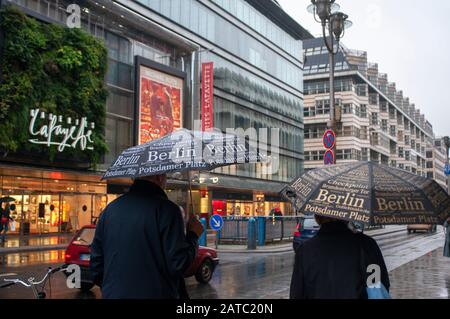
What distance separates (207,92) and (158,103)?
16.8 feet

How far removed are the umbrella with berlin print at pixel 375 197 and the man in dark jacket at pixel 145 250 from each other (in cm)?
97

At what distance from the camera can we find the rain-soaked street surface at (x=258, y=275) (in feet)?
36.5

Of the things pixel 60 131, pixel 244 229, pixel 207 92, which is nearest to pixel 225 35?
pixel 207 92

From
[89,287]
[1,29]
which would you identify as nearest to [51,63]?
[1,29]

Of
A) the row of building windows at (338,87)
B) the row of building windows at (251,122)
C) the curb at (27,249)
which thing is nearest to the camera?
the curb at (27,249)

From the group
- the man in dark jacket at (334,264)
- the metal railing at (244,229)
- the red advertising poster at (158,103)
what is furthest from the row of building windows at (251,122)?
the man in dark jacket at (334,264)

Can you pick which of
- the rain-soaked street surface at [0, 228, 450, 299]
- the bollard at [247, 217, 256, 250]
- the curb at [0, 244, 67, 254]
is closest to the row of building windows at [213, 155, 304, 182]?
the bollard at [247, 217, 256, 250]

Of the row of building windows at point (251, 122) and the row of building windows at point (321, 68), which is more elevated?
the row of building windows at point (321, 68)

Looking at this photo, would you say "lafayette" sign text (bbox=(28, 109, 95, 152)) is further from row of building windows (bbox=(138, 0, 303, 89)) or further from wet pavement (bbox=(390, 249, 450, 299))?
wet pavement (bbox=(390, 249, 450, 299))

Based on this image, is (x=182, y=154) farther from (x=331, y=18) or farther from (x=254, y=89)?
(x=254, y=89)

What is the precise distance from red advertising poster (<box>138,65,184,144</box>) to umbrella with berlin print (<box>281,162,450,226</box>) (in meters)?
29.0

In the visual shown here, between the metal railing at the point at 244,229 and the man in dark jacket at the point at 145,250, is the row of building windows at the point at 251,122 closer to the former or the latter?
the metal railing at the point at 244,229

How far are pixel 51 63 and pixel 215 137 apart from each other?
23688mm

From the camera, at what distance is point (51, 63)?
26297 millimetres
